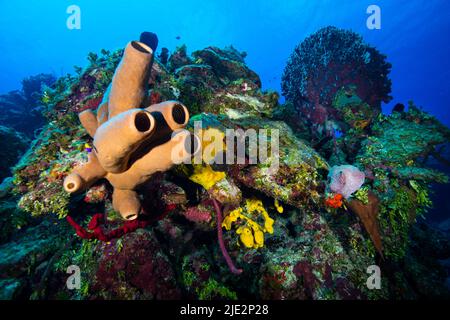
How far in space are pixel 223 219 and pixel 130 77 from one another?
87.9 inches

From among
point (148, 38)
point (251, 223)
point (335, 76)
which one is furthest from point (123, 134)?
point (148, 38)

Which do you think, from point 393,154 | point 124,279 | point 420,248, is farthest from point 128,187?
point 420,248

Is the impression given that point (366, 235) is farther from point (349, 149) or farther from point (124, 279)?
point (124, 279)

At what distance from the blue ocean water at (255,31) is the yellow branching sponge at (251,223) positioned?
158 ft

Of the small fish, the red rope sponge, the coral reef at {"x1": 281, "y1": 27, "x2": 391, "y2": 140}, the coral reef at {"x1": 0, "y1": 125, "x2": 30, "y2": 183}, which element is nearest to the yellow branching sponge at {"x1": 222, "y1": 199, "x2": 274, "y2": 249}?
the red rope sponge

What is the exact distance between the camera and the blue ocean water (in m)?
42.2

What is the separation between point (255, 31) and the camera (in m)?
71.6

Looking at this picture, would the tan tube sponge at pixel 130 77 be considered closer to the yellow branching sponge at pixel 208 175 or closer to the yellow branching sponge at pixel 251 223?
the yellow branching sponge at pixel 208 175

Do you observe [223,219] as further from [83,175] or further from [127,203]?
[83,175]

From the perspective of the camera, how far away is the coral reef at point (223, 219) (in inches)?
101

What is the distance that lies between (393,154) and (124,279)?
4.53 metres

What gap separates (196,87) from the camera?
439cm

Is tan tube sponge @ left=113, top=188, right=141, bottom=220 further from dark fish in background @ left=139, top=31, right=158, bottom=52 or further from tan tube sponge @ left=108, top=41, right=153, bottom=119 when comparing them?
dark fish in background @ left=139, top=31, right=158, bottom=52

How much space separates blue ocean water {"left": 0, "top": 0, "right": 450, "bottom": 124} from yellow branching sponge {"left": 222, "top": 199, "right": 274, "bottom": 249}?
4806cm
